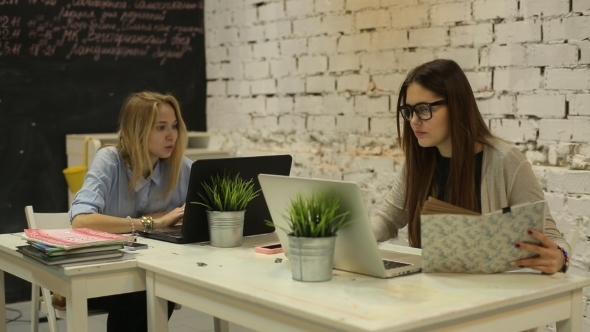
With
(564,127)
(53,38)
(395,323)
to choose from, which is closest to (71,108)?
(53,38)

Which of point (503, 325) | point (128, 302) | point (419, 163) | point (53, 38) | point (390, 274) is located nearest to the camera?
point (503, 325)

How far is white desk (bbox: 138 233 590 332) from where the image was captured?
1638 millimetres

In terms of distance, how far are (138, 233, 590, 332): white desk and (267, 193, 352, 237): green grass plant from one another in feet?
0.43

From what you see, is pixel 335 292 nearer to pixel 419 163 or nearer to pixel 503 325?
pixel 503 325

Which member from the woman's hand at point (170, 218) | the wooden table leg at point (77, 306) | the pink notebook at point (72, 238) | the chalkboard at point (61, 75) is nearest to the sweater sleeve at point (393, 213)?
the woman's hand at point (170, 218)

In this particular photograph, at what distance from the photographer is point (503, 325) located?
180cm

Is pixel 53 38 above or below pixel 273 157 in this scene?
above

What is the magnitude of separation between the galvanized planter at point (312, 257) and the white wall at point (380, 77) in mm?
1555

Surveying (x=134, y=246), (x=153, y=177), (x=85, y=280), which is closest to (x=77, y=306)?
(x=85, y=280)

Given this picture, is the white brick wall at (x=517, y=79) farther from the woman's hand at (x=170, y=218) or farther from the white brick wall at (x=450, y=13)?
the woman's hand at (x=170, y=218)

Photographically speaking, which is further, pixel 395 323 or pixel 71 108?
pixel 71 108

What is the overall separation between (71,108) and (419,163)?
8.61ft

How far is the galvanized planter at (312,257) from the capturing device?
1898 millimetres

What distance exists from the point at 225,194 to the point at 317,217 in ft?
2.01
